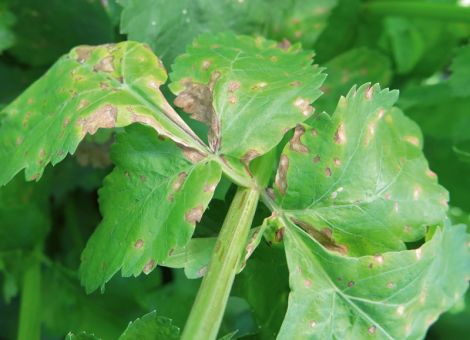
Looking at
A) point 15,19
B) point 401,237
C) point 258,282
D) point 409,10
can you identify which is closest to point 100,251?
point 258,282

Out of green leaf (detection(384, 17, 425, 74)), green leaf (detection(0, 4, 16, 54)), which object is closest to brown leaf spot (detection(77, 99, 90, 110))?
green leaf (detection(0, 4, 16, 54))

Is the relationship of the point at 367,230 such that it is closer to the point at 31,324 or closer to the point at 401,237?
the point at 401,237

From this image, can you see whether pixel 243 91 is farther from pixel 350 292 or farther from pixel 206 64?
pixel 350 292

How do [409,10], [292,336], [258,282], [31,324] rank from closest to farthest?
[292,336]
[258,282]
[31,324]
[409,10]

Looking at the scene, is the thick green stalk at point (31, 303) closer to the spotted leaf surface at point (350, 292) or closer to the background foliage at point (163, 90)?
the background foliage at point (163, 90)

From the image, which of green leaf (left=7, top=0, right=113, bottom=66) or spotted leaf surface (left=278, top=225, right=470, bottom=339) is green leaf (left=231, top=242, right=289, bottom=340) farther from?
green leaf (left=7, top=0, right=113, bottom=66)

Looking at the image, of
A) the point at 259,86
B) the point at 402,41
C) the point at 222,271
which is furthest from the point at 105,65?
the point at 402,41

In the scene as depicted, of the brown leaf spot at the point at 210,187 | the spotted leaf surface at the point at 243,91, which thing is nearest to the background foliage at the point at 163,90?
the spotted leaf surface at the point at 243,91
